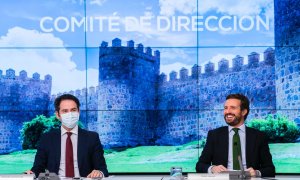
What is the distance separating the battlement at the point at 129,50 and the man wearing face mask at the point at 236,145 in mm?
2483

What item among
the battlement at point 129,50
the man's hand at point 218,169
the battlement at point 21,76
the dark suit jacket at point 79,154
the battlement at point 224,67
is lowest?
the man's hand at point 218,169

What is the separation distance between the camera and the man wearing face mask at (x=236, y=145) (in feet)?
15.1

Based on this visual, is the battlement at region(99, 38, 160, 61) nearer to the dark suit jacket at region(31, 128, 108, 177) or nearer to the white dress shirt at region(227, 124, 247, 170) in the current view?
the white dress shirt at region(227, 124, 247, 170)

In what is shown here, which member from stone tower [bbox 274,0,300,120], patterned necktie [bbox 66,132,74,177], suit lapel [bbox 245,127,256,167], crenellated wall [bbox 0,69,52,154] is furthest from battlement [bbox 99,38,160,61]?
patterned necktie [bbox 66,132,74,177]

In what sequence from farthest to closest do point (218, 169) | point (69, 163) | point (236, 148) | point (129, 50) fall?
point (129, 50) → point (236, 148) → point (69, 163) → point (218, 169)

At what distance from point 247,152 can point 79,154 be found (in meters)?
1.27

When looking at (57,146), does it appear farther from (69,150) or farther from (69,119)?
(69,119)

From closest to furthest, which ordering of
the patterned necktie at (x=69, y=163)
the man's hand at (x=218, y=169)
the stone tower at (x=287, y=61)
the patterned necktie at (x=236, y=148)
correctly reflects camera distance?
the man's hand at (x=218, y=169)
the patterned necktie at (x=69, y=163)
the patterned necktie at (x=236, y=148)
the stone tower at (x=287, y=61)

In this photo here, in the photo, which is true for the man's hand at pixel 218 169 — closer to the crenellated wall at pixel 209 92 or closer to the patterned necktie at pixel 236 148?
A: the patterned necktie at pixel 236 148

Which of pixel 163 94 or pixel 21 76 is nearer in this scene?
pixel 21 76

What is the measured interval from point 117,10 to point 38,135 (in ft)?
5.64

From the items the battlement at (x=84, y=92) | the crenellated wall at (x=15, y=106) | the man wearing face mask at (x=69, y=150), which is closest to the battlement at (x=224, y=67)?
the battlement at (x=84, y=92)

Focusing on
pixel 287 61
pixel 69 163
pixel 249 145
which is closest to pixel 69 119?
pixel 69 163

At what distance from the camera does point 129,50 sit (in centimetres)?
711
